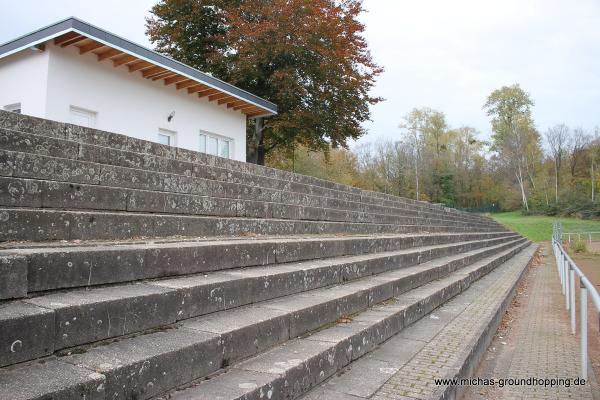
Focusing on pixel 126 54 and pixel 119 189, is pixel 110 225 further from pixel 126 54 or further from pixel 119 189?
pixel 126 54

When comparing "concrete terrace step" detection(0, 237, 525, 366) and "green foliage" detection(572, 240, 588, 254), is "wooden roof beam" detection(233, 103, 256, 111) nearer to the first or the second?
"concrete terrace step" detection(0, 237, 525, 366)

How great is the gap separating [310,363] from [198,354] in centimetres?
85

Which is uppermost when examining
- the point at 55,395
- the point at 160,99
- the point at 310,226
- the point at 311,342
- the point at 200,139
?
the point at 160,99

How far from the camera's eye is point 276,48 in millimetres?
17734

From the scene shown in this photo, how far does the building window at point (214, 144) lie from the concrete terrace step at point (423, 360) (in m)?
9.12

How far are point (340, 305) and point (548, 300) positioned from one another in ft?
26.5

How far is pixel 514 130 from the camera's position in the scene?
61.4m

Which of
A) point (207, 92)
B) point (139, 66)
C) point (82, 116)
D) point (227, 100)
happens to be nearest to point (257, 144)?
point (227, 100)

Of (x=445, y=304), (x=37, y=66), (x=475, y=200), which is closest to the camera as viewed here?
(x=445, y=304)

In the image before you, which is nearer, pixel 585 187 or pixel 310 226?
pixel 310 226

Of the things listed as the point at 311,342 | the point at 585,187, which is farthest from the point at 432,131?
the point at 311,342

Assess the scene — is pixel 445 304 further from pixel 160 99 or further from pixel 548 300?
pixel 160 99

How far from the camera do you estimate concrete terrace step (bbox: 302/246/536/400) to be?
3.06 m

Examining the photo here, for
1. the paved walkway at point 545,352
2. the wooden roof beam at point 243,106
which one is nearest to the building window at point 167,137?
the wooden roof beam at point 243,106
